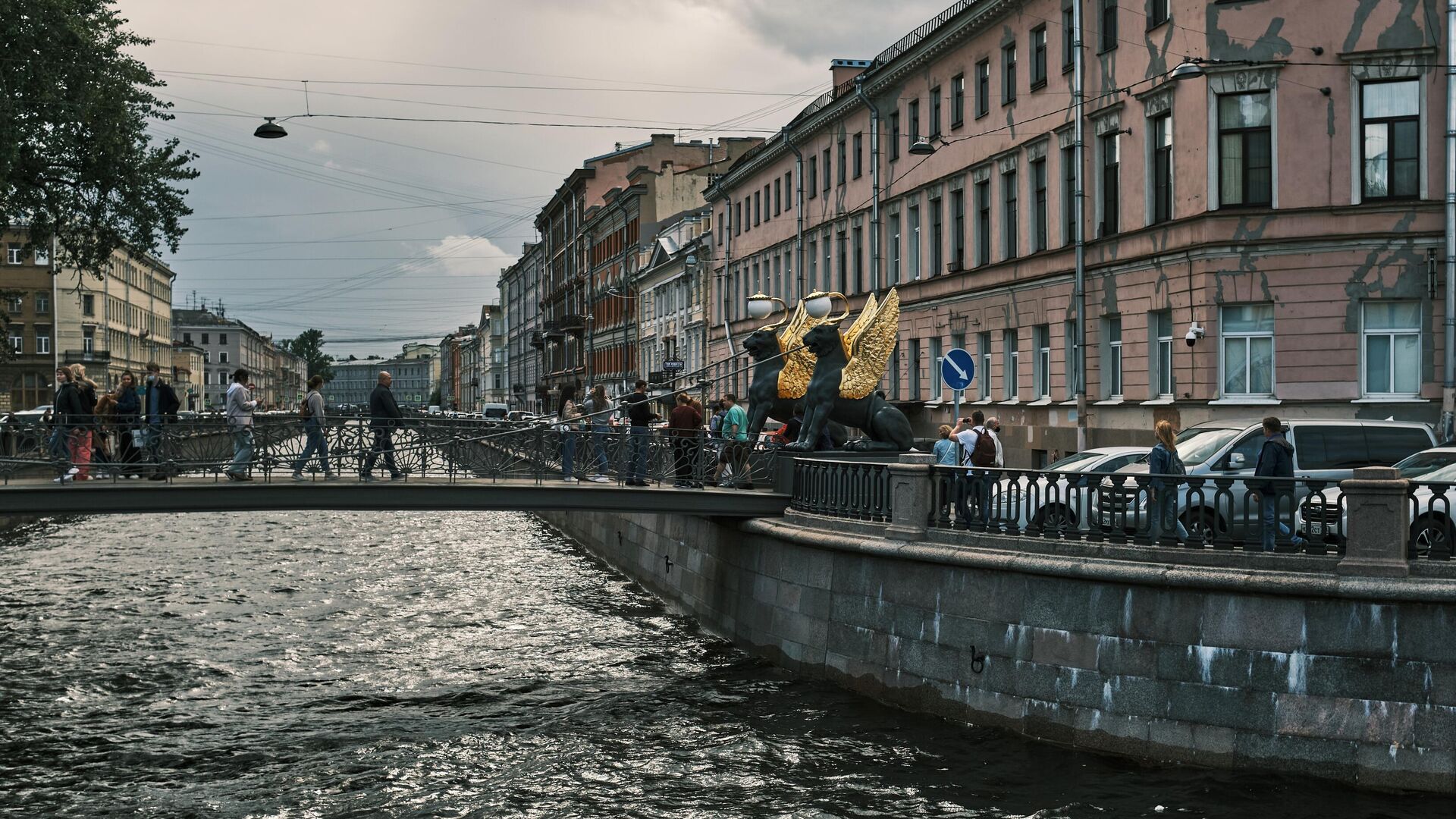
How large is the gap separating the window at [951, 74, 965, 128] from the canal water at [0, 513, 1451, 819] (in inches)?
640

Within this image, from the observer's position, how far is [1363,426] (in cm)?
1694

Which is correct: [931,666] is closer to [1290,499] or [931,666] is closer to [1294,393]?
[1290,499]

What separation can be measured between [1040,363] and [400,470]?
1673cm

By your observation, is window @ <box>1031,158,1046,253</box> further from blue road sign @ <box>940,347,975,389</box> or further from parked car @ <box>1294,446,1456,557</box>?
parked car @ <box>1294,446,1456,557</box>

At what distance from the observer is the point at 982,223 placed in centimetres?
3416

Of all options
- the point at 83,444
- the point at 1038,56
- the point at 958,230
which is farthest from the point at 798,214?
the point at 83,444

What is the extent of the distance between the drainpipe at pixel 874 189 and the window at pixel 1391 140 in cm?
1834

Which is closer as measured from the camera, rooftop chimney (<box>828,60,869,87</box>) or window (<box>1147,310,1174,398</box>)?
window (<box>1147,310,1174,398</box>)

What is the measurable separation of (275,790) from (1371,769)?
8664 millimetres

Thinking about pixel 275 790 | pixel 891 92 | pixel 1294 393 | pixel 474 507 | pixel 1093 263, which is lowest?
pixel 275 790

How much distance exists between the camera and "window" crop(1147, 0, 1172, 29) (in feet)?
84.0

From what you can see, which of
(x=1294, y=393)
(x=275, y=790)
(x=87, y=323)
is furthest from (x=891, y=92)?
(x=87, y=323)

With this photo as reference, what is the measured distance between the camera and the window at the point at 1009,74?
32.1 meters

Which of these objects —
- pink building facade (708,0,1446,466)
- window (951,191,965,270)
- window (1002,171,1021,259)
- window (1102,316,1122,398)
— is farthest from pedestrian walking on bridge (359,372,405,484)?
window (951,191,965,270)
